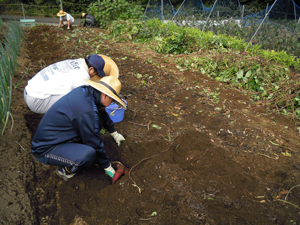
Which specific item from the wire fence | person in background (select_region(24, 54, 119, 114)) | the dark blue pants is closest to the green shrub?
the wire fence

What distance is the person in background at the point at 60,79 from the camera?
2.42 metres

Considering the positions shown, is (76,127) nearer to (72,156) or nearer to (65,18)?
(72,156)

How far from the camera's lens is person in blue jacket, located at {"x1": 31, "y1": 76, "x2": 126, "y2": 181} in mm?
1731

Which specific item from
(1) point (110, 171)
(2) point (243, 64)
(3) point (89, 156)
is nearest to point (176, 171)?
(1) point (110, 171)

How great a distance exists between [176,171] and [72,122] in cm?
120

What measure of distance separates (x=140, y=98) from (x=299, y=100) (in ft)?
8.31

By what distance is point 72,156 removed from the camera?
1874 mm

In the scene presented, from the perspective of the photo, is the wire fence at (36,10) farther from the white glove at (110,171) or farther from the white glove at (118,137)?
the white glove at (110,171)

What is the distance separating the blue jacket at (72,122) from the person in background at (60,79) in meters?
0.67

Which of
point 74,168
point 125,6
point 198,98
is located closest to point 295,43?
point 198,98

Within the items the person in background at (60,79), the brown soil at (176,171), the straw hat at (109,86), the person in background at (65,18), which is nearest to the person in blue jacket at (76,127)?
the straw hat at (109,86)

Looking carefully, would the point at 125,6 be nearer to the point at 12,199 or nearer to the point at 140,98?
the point at 140,98

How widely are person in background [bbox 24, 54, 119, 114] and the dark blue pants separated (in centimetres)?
82

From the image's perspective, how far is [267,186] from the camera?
211cm
